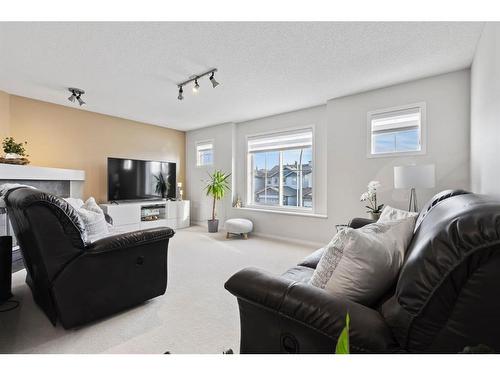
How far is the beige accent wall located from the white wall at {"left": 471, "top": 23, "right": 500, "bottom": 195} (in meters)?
5.73

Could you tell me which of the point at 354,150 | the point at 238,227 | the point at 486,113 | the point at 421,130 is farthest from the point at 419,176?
the point at 238,227

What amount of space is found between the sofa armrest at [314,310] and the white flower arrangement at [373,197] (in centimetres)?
262

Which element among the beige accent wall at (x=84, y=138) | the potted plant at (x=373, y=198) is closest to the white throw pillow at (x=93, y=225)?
the beige accent wall at (x=84, y=138)

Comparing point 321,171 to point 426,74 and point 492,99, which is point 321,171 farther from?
point 492,99

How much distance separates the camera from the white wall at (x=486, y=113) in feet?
6.06

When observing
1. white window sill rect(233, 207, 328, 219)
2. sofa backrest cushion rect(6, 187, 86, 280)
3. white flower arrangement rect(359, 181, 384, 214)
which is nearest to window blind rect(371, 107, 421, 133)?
white flower arrangement rect(359, 181, 384, 214)

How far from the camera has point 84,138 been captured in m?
4.91

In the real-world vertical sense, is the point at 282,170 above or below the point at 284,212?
above

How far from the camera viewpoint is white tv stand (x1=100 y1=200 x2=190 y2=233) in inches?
195

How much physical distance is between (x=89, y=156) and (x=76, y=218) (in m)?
3.83

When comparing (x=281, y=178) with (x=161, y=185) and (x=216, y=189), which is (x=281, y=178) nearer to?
(x=216, y=189)

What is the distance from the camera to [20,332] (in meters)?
1.80

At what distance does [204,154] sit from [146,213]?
79.4 inches

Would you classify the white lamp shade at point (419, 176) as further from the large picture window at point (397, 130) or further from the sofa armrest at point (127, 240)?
the sofa armrest at point (127, 240)
